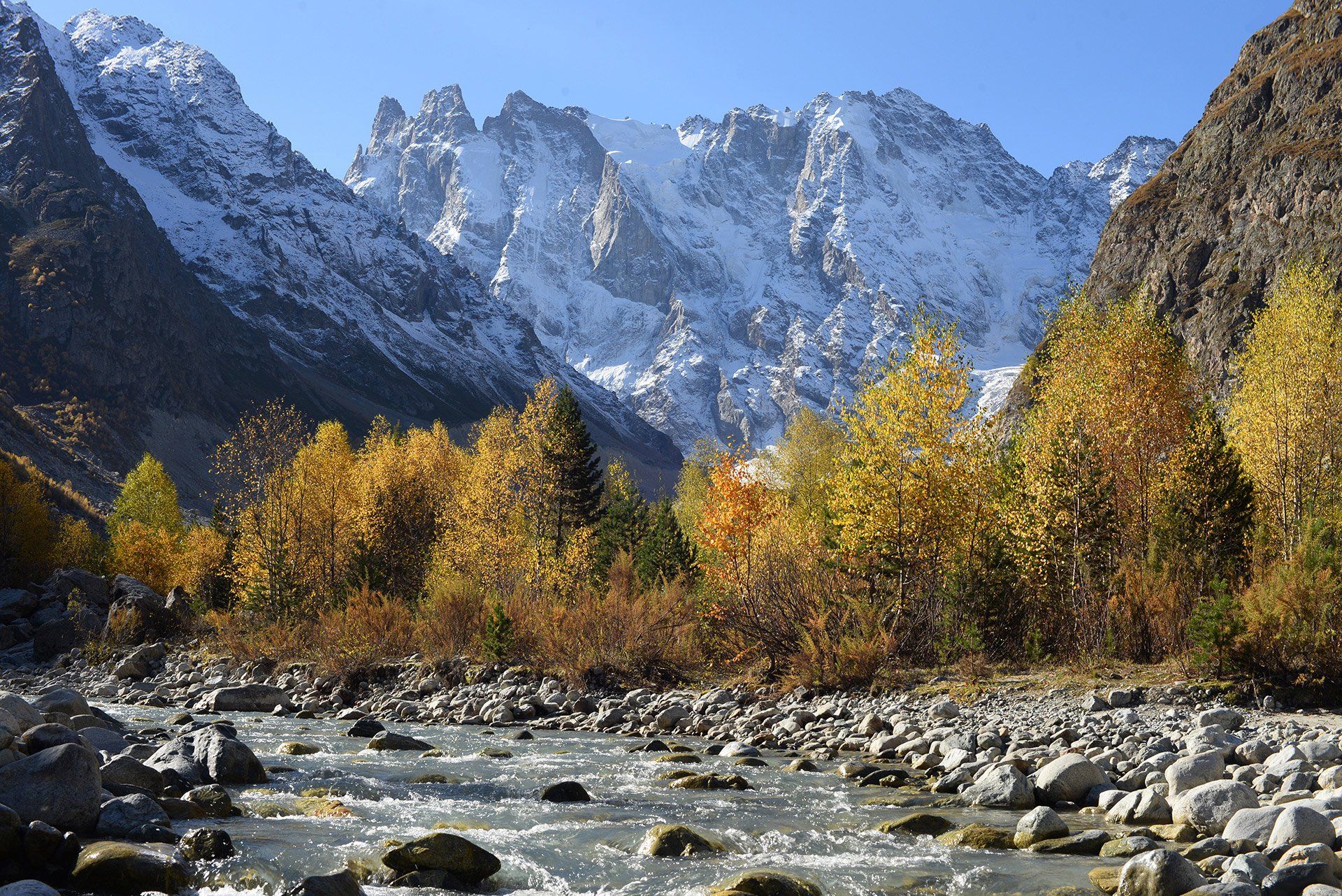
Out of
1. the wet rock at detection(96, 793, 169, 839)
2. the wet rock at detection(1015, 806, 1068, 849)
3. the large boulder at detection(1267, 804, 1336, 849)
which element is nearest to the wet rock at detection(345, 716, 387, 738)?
the wet rock at detection(96, 793, 169, 839)

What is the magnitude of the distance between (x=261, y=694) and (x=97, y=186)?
193073 mm

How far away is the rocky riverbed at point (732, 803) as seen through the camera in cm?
883

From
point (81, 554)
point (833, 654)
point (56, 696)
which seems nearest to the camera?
point (56, 696)

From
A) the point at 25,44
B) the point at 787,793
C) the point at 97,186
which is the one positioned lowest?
the point at 787,793

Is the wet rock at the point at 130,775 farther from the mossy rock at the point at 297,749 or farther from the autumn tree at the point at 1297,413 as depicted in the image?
the autumn tree at the point at 1297,413

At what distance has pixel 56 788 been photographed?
31.2 feet

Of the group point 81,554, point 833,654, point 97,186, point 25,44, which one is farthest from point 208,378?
point 833,654

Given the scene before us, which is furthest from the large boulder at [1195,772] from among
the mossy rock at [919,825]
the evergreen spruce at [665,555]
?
the evergreen spruce at [665,555]

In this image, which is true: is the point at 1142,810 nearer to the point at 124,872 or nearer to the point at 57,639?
the point at 124,872

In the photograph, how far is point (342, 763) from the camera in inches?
627

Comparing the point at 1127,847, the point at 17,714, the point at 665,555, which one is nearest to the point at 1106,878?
the point at 1127,847

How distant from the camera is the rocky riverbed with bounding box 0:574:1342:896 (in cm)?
883

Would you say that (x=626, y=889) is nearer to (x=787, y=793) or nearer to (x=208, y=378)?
(x=787, y=793)

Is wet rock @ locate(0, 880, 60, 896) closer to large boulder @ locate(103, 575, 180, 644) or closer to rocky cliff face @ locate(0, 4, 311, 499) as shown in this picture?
large boulder @ locate(103, 575, 180, 644)
